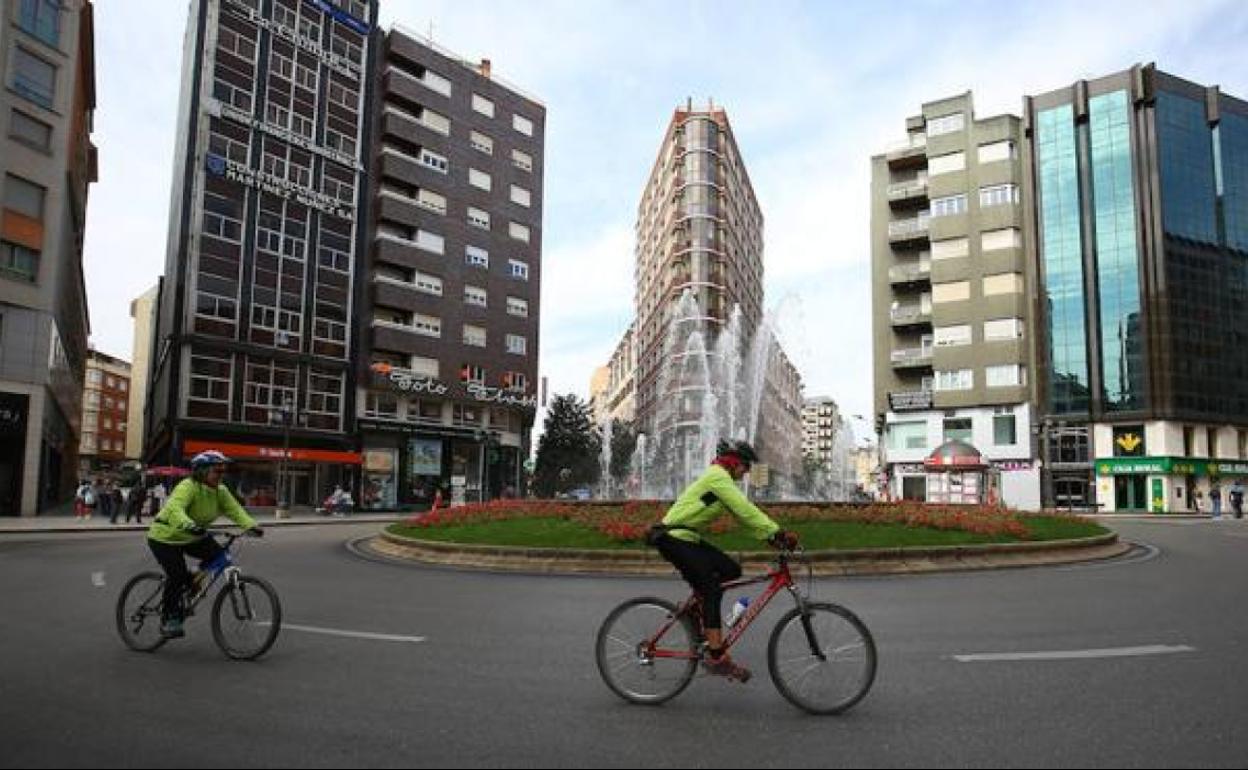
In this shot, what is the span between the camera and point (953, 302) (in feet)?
191

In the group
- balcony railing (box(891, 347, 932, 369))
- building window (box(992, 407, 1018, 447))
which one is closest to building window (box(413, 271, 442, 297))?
balcony railing (box(891, 347, 932, 369))

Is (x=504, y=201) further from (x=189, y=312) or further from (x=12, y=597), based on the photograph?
(x=12, y=597)

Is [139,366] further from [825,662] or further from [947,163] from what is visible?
[825,662]

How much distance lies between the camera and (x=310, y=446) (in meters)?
45.8

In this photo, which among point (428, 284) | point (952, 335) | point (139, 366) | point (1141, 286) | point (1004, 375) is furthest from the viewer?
point (139, 366)

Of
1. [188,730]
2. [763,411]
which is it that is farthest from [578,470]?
[188,730]

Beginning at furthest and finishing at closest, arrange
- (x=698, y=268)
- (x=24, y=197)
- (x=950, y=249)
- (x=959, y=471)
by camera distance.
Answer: (x=698, y=268) < (x=950, y=249) < (x=959, y=471) < (x=24, y=197)

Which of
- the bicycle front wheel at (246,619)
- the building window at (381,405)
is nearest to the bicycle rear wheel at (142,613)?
the bicycle front wheel at (246,619)

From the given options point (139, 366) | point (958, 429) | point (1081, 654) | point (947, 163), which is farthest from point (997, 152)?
point (139, 366)

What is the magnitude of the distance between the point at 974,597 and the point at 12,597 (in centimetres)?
1141

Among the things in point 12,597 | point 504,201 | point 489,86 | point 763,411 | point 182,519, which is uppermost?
point 489,86

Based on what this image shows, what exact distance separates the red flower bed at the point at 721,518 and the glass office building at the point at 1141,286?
1622 inches

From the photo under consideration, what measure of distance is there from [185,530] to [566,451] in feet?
228

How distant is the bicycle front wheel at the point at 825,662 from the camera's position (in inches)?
214
